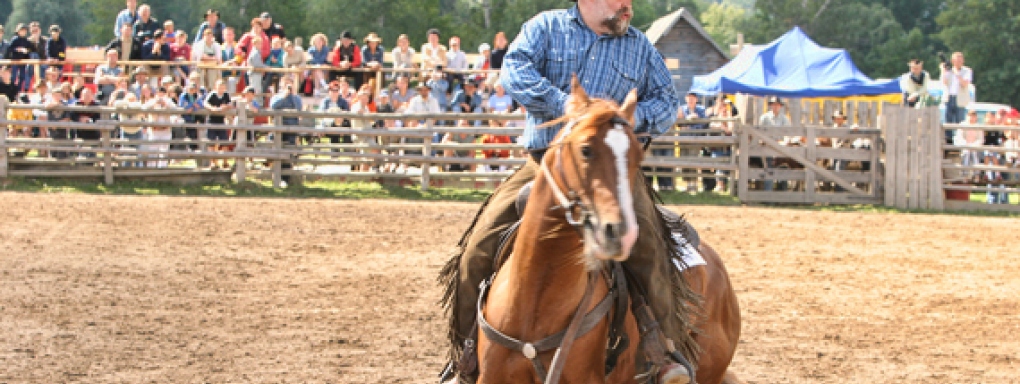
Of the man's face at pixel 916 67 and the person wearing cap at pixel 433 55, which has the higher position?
the person wearing cap at pixel 433 55

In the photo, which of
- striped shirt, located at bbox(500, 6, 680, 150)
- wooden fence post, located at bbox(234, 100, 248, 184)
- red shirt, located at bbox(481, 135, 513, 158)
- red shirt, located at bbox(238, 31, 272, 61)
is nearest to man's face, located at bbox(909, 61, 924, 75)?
red shirt, located at bbox(481, 135, 513, 158)

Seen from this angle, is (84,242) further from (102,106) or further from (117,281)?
(102,106)

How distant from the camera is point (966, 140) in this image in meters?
20.6

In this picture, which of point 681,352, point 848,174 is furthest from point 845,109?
point 681,352

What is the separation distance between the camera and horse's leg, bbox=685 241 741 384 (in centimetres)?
589

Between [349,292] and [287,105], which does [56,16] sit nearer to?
[287,105]

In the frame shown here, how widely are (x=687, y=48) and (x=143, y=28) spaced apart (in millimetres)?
25397

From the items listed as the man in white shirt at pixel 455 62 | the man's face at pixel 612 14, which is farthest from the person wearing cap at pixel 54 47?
the man's face at pixel 612 14

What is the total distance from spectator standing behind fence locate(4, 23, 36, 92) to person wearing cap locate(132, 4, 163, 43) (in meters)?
1.97

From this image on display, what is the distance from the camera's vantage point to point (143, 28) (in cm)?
2153

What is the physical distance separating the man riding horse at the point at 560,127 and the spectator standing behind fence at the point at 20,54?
59.5 feet

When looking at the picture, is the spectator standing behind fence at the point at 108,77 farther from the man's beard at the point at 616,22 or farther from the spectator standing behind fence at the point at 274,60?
the man's beard at the point at 616,22

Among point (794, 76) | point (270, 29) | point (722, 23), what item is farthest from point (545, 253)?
point (722, 23)

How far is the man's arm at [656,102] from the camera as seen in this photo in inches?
194
